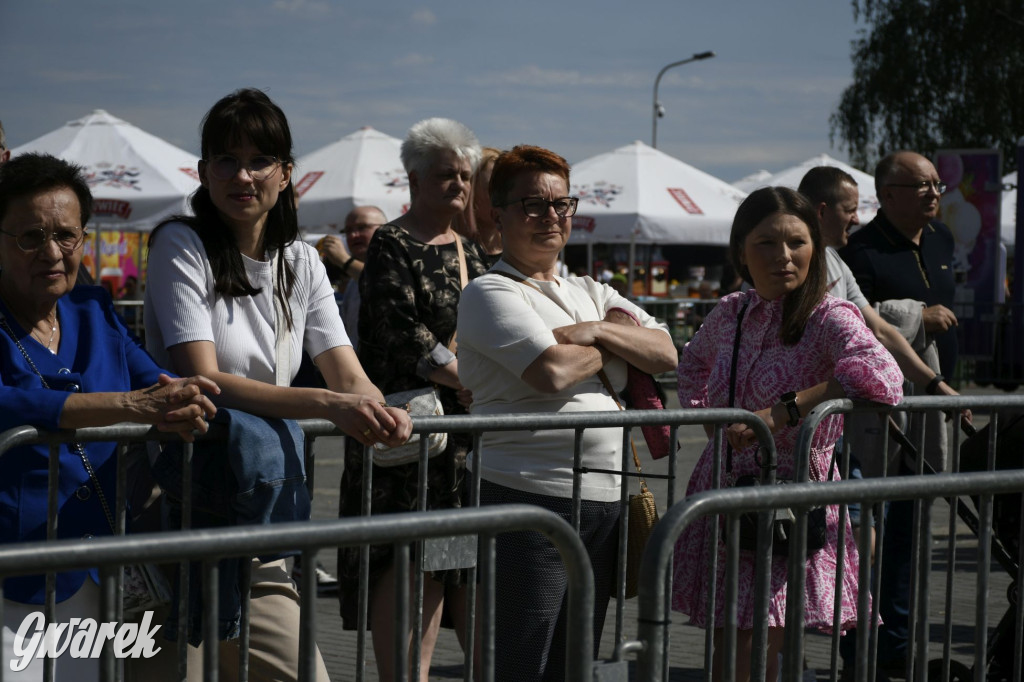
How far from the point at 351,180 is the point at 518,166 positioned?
1098cm

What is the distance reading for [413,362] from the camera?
15.2 feet

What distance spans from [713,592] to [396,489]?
57.6 inches

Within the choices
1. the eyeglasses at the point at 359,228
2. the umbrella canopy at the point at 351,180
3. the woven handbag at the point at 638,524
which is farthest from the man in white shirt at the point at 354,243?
the umbrella canopy at the point at 351,180

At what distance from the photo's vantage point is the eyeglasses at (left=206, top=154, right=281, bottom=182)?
11.3 feet

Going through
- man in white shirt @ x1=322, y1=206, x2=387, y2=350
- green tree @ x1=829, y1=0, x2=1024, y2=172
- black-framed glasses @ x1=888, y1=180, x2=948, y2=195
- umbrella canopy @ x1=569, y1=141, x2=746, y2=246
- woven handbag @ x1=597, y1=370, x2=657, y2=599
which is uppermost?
green tree @ x1=829, y1=0, x2=1024, y2=172

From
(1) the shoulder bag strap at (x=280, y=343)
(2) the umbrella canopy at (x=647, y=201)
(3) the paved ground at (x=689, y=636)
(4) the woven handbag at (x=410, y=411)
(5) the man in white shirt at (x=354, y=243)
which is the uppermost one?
(2) the umbrella canopy at (x=647, y=201)

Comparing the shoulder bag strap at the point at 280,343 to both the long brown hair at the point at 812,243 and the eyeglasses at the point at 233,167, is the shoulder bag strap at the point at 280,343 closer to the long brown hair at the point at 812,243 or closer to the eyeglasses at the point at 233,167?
the eyeglasses at the point at 233,167

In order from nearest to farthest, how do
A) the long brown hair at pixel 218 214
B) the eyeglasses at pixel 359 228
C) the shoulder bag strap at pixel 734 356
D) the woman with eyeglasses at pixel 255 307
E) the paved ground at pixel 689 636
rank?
the woman with eyeglasses at pixel 255 307 → the long brown hair at pixel 218 214 → the shoulder bag strap at pixel 734 356 → the paved ground at pixel 689 636 → the eyeglasses at pixel 359 228

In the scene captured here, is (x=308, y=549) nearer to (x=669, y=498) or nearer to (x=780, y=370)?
(x=669, y=498)

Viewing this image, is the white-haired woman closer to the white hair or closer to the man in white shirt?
the white hair

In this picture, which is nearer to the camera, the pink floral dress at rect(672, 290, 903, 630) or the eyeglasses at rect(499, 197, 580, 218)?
the pink floral dress at rect(672, 290, 903, 630)

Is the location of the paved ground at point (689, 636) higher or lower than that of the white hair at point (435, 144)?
lower

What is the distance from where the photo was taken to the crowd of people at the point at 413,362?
3057mm

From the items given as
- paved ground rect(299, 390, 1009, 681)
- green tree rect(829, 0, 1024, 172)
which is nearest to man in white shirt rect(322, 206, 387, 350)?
paved ground rect(299, 390, 1009, 681)
